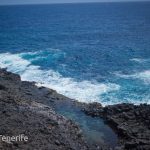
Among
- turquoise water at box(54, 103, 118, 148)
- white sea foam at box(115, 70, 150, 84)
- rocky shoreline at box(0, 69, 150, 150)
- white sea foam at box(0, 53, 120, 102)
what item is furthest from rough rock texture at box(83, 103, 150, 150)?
white sea foam at box(115, 70, 150, 84)

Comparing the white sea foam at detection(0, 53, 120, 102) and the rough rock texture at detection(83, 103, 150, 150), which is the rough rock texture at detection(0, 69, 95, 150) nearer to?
the rough rock texture at detection(83, 103, 150, 150)

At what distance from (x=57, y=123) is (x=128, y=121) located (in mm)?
8067

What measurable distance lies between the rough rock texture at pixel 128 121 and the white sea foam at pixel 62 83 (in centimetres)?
473

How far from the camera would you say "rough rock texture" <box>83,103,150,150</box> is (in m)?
27.6

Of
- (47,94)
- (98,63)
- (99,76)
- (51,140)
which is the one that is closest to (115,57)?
(98,63)

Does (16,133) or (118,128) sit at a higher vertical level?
(16,133)

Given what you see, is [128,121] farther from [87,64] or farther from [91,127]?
[87,64]

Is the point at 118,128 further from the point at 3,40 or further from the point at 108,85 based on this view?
the point at 3,40

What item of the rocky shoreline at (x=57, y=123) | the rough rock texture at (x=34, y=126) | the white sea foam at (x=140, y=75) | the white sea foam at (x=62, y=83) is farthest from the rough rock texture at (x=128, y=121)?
the white sea foam at (x=140, y=75)

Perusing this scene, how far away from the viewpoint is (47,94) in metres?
41.4

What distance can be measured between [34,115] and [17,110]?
6.27ft

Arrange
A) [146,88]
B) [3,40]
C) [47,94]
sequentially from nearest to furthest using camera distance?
[47,94]
[146,88]
[3,40]

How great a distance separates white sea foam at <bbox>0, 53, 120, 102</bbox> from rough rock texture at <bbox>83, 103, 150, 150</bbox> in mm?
4732

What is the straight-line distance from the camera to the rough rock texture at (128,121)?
90.4ft
